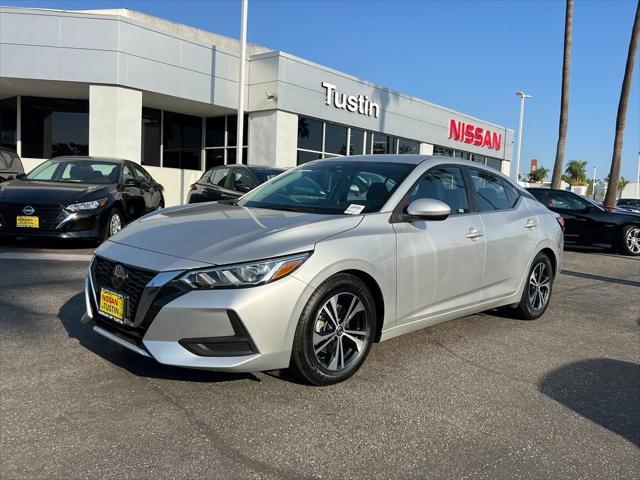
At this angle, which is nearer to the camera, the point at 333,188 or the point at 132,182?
the point at 333,188

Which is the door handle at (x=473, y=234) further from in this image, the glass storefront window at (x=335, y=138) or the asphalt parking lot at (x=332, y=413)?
the glass storefront window at (x=335, y=138)

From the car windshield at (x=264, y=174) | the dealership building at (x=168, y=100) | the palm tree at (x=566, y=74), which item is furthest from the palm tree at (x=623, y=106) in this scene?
the car windshield at (x=264, y=174)

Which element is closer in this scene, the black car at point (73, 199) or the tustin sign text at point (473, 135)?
the black car at point (73, 199)

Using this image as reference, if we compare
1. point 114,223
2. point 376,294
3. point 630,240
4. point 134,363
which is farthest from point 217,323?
point 630,240

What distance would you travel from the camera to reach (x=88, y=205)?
8.41m

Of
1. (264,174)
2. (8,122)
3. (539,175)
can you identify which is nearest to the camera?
(264,174)

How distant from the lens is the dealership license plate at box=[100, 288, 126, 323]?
3349mm

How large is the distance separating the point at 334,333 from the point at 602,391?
1.93 metres

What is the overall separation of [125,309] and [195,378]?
2.13 feet

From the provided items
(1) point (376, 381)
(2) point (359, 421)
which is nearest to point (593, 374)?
(1) point (376, 381)

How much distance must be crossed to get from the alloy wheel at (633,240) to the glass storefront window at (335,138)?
11.5 meters

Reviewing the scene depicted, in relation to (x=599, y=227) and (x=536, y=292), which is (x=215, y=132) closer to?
(x=599, y=227)

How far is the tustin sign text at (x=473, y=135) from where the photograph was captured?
92.4ft

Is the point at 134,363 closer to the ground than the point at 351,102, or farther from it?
closer to the ground
